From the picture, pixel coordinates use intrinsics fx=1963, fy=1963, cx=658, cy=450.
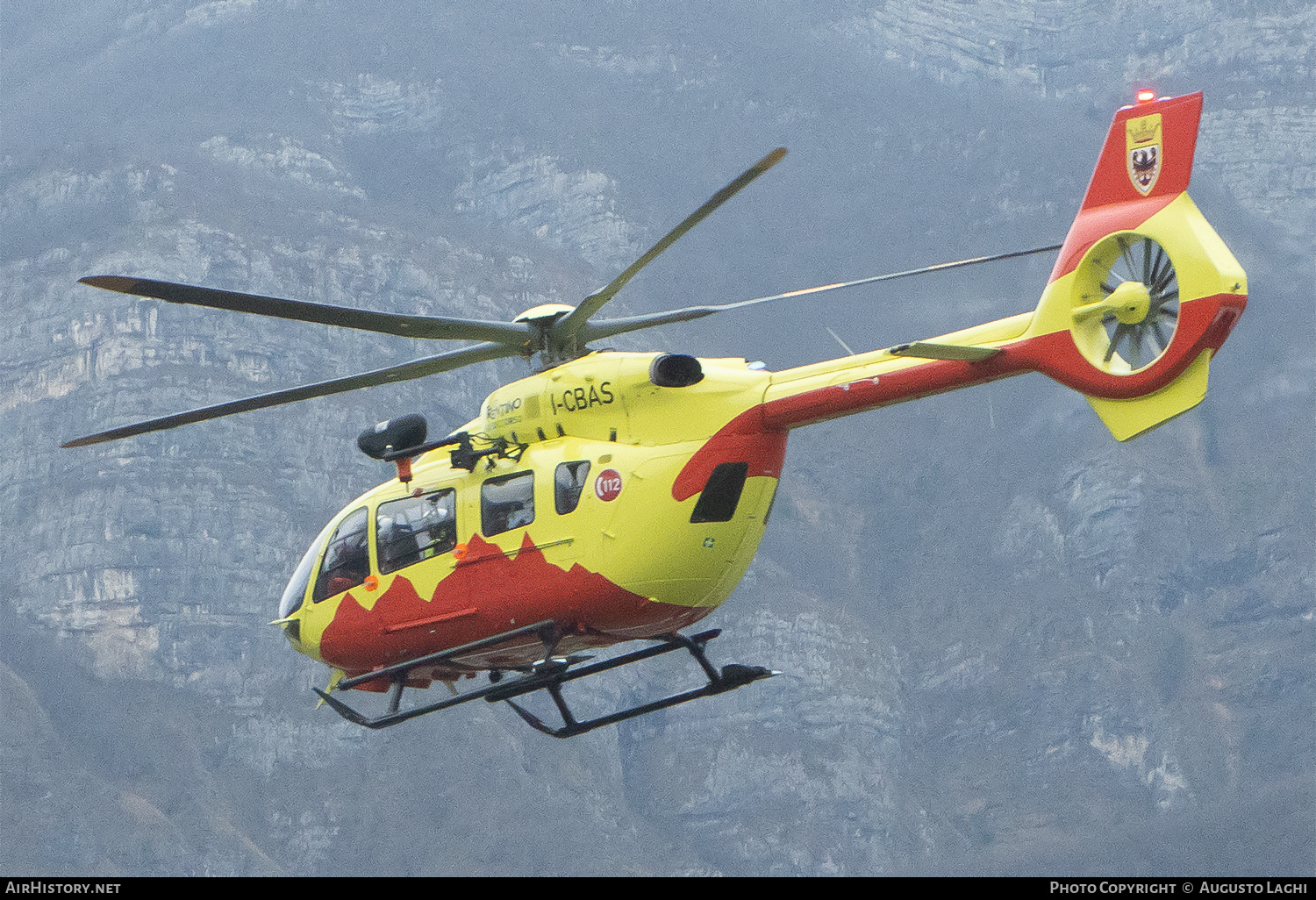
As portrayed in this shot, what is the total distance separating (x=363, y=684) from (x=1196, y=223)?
36.0ft

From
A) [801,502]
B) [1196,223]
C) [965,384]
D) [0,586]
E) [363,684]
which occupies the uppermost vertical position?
[1196,223]

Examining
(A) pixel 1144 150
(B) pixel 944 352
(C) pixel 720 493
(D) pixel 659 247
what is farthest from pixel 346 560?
(A) pixel 1144 150

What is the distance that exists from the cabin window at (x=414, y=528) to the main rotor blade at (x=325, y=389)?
4.85ft

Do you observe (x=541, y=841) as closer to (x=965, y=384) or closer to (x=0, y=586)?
A: (x=0, y=586)

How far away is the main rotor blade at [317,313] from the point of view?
18.4 metres

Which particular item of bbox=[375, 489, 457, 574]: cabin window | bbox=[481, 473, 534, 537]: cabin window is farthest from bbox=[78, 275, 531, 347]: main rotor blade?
bbox=[375, 489, 457, 574]: cabin window

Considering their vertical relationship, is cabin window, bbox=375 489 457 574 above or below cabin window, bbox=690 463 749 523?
below

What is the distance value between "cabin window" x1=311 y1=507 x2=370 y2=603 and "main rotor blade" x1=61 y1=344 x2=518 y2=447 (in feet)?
6.51

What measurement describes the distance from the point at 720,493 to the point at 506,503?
8.48 feet

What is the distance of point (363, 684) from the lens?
23.3m

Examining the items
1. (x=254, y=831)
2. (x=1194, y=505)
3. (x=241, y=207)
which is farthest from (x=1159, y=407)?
(x=241, y=207)

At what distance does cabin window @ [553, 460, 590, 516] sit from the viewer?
70.7 ft

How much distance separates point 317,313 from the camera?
20.1 metres

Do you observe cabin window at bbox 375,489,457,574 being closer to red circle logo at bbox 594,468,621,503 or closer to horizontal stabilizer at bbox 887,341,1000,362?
red circle logo at bbox 594,468,621,503
